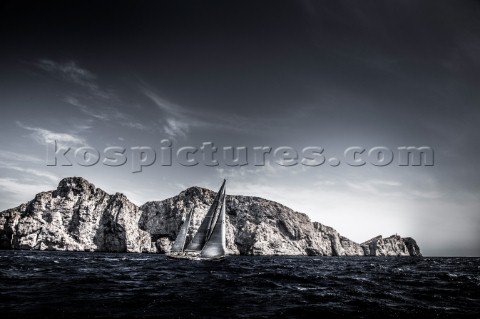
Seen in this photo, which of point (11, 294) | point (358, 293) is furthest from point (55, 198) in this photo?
point (358, 293)

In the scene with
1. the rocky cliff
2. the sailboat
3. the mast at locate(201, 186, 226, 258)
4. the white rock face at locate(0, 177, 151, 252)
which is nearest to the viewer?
the mast at locate(201, 186, 226, 258)

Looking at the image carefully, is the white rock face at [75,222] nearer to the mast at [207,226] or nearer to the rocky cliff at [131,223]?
the rocky cliff at [131,223]

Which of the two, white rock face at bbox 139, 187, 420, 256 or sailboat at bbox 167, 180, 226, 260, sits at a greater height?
sailboat at bbox 167, 180, 226, 260

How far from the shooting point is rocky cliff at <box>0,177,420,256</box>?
105 m

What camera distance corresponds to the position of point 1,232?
3848 inches

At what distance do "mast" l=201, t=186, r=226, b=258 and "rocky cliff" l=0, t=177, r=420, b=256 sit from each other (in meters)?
83.7

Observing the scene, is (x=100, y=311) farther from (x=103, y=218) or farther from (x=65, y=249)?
(x=103, y=218)

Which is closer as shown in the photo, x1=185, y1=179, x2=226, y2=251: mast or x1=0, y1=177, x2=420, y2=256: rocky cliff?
x1=185, y1=179, x2=226, y2=251: mast

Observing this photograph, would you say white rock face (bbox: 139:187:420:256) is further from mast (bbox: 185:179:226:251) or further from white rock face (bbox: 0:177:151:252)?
mast (bbox: 185:179:226:251)

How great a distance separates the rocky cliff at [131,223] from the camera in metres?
105

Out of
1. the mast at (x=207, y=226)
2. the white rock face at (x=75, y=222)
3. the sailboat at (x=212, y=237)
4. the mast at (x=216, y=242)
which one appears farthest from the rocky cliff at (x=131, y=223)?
the mast at (x=216, y=242)

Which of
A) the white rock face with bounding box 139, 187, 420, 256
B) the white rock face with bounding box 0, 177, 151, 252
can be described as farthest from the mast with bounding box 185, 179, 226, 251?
the white rock face with bounding box 139, 187, 420, 256

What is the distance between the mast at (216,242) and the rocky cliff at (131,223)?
83.7m

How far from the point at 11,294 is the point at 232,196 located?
6078 inches
